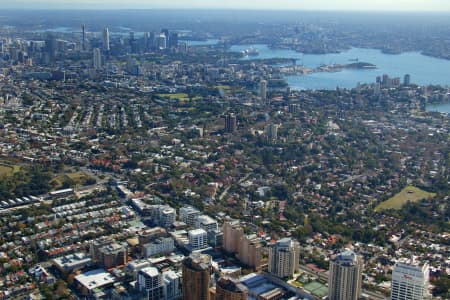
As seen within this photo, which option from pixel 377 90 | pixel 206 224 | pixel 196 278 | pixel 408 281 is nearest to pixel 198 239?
pixel 206 224

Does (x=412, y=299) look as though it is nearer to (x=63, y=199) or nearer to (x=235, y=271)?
(x=235, y=271)

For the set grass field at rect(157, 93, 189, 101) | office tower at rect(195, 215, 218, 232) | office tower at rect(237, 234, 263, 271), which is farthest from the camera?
grass field at rect(157, 93, 189, 101)

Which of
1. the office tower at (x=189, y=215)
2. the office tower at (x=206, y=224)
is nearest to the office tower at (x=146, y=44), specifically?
the office tower at (x=189, y=215)

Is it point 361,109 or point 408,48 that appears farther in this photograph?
point 408,48

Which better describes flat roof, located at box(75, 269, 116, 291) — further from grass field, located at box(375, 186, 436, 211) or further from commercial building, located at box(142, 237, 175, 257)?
grass field, located at box(375, 186, 436, 211)

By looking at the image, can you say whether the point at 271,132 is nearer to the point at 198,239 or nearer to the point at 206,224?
the point at 206,224

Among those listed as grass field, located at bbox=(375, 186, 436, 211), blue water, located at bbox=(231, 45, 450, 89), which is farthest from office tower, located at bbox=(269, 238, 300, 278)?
blue water, located at bbox=(231, 45, 450, 89)

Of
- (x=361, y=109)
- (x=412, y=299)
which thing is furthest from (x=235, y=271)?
(x=361, y=109)
